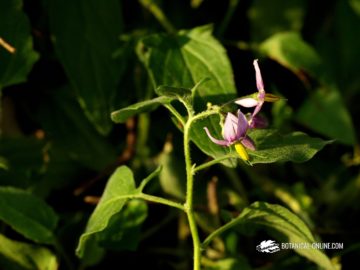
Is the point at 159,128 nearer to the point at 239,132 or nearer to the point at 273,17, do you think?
the point at 273,17

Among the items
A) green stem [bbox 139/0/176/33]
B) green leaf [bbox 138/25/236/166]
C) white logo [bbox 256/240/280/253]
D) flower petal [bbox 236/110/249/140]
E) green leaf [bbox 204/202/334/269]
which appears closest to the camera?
flower petal [bbox 236/110/249/140]

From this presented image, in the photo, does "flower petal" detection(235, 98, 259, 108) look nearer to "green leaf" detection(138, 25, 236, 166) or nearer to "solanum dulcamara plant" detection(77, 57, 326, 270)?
"solanum dulcamara plant" detection(77, 57, 326, 270)

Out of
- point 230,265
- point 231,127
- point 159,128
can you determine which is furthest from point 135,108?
point 159,128

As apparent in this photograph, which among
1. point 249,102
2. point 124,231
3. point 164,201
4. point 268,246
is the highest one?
point 249,102

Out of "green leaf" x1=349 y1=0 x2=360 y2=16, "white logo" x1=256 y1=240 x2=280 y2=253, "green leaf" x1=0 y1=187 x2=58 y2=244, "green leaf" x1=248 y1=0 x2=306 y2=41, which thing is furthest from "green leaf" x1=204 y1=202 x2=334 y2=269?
"green leaf" x1=349 y1=0 x2=360 y2=16

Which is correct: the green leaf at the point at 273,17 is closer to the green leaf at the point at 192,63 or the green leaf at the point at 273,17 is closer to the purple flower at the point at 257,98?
the green leaf at the point at 192,63

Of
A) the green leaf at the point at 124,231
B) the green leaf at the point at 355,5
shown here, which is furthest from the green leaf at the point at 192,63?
the green leaf at the point at 355,5

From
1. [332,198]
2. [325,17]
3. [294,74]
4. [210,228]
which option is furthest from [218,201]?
[325,17]
